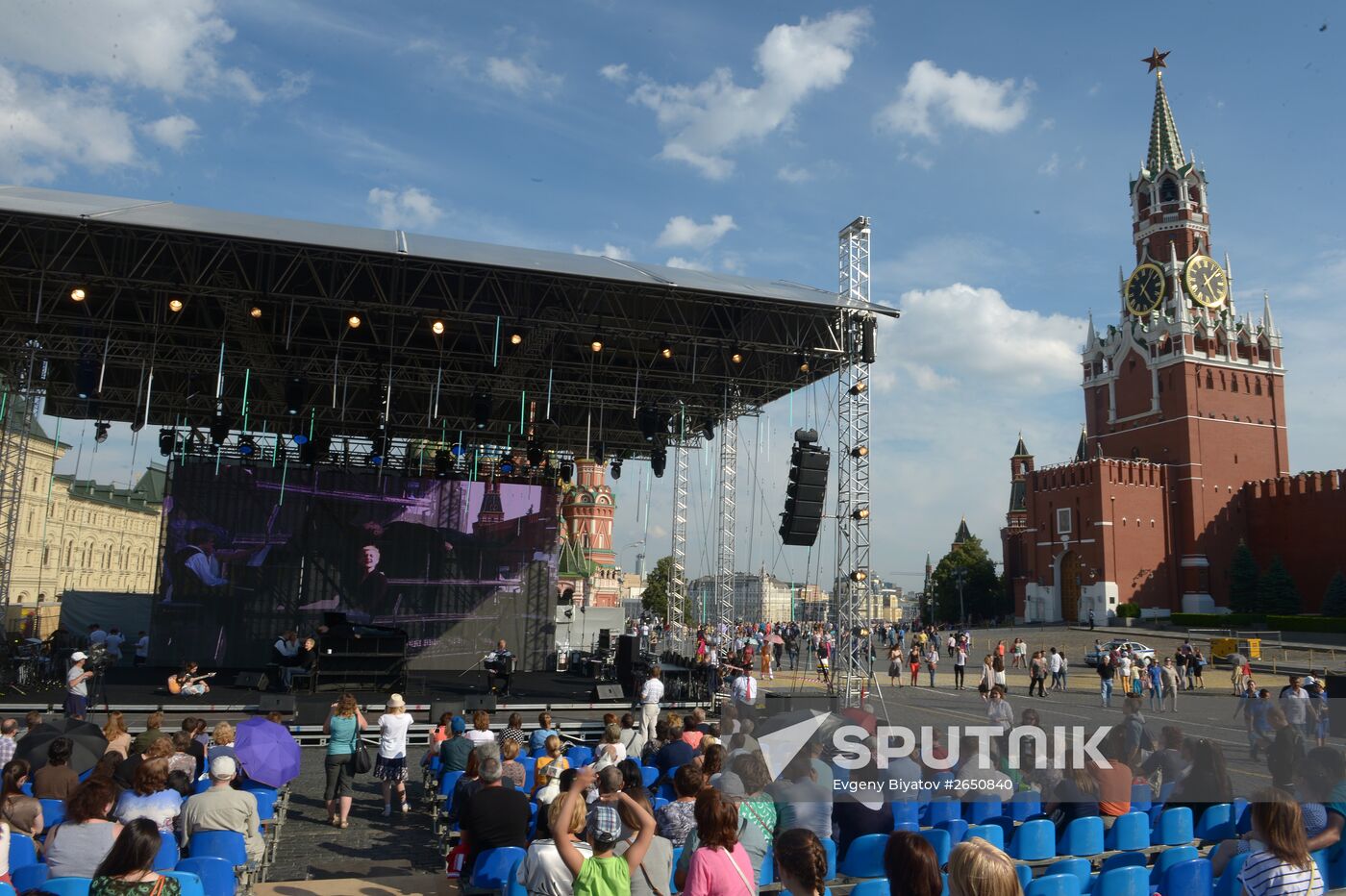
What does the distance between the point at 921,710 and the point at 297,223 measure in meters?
16.1

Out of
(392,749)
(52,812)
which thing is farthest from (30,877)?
(392,749)

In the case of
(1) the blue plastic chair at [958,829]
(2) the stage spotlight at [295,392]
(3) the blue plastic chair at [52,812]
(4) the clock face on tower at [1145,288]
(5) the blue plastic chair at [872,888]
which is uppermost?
(4) the clock face on tower at [1145,288]

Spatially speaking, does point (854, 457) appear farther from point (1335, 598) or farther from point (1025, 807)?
point (1335, 598)

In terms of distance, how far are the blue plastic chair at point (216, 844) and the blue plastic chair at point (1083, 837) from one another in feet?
17.7

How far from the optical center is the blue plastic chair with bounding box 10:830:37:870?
4918 millimetres

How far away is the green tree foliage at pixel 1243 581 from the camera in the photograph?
55094 millimetres

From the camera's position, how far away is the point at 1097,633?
48594mm

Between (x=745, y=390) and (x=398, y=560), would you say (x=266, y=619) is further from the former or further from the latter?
(x=745, y=390)

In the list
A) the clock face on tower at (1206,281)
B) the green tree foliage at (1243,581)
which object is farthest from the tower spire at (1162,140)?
the green tree foliage at (1243,581)

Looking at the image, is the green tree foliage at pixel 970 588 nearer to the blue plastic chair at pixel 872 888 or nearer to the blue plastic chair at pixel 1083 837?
the blue plastic chair at pixel 1083 837

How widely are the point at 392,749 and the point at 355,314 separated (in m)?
11.3

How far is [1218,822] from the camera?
6898 mm

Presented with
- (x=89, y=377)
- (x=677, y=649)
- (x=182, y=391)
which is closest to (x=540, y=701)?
(x=677, y=649)

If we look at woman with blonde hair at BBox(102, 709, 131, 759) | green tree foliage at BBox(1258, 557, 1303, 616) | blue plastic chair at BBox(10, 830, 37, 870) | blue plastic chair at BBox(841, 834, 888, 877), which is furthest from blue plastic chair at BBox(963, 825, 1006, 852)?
green tree foliage at BBox(1258, 557, 1303, 616)
